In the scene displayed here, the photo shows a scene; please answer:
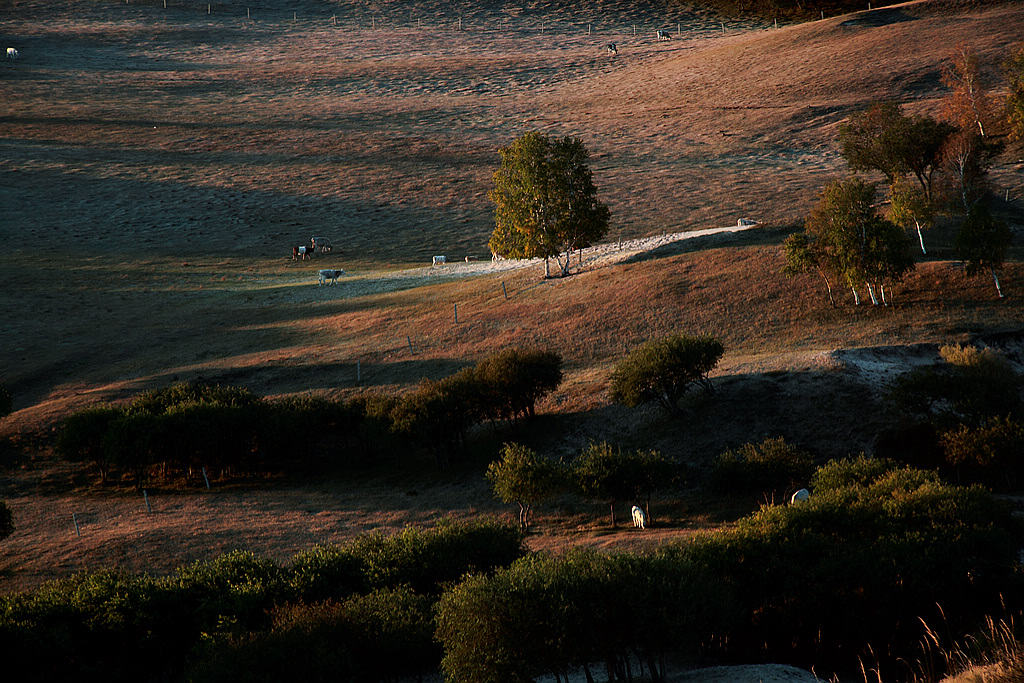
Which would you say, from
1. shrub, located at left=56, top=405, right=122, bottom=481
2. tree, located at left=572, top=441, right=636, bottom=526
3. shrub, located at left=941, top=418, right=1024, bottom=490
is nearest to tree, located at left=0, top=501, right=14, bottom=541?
shrub, located at left=56, top=405, right=122, bottom=481

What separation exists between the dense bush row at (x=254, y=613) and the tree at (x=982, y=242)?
3056 centimetres

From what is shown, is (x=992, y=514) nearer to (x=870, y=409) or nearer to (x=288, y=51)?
(x=870, y=409)

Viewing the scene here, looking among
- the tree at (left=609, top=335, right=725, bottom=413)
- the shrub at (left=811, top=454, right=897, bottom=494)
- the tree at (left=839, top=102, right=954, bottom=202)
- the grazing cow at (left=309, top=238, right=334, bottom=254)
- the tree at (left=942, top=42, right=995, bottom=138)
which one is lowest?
the shrub at (left=811, top=454, right=897, bottom=494)

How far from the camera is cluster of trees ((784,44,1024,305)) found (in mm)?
42062

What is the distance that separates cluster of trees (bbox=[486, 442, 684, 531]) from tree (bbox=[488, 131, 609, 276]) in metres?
28.8

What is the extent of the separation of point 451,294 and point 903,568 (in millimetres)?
43225

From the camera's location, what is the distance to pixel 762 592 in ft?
65.7

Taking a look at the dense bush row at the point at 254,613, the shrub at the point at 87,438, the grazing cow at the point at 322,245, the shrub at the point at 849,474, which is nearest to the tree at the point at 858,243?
the shrub at the point at 849,474

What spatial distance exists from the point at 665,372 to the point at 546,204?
25.1 metres

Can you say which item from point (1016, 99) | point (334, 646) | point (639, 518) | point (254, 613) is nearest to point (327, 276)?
point (639, 518)

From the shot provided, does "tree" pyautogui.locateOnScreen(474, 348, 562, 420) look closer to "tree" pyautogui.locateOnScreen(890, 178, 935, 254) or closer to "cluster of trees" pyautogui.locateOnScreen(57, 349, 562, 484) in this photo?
"cluster of trees" pyautogui.locateOnScreen(57, 349, 562, 484)

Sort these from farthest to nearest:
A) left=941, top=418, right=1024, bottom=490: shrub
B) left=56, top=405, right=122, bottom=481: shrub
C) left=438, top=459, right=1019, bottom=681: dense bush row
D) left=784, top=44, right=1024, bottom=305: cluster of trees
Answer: left=784, top=44, right=1024, bottom=305: cluster of trees, left=56, top=405, right=122, bottom=481: shrub, left=941, top=418, right=1024, bottom=490: shrub, left=438, top=459, right=1019, bottom=681: dense bush row

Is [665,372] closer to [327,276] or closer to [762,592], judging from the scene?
[762,592]

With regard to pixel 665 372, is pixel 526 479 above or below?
below
